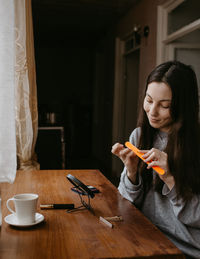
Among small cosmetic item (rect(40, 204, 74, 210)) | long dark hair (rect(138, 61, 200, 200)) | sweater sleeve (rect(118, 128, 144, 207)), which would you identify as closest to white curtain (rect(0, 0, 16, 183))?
small cosmetic item (rect(40, 204, 74, 210))

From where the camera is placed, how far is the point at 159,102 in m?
1.25

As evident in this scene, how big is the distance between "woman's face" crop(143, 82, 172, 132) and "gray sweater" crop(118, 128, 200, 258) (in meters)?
0.16

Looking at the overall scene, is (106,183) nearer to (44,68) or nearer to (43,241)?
(43,241)

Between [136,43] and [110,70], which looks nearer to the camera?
[136,43]

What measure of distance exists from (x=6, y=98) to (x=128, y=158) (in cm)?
54

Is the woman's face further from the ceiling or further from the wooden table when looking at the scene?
the ceiling

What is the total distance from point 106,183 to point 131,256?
79 cm

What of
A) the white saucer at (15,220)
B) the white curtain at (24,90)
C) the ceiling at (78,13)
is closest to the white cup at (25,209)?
the white saucer at (15,220)

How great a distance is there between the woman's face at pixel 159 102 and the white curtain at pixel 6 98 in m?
0.55

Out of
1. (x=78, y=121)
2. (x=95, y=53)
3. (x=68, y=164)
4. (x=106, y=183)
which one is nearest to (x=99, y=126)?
(x=78, y=121)

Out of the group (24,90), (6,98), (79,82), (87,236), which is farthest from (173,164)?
(79,82)

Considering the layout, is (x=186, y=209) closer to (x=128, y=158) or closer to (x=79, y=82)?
(x=128, y=158)

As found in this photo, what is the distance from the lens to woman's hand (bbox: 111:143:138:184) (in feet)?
4.14

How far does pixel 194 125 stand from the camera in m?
1.26
